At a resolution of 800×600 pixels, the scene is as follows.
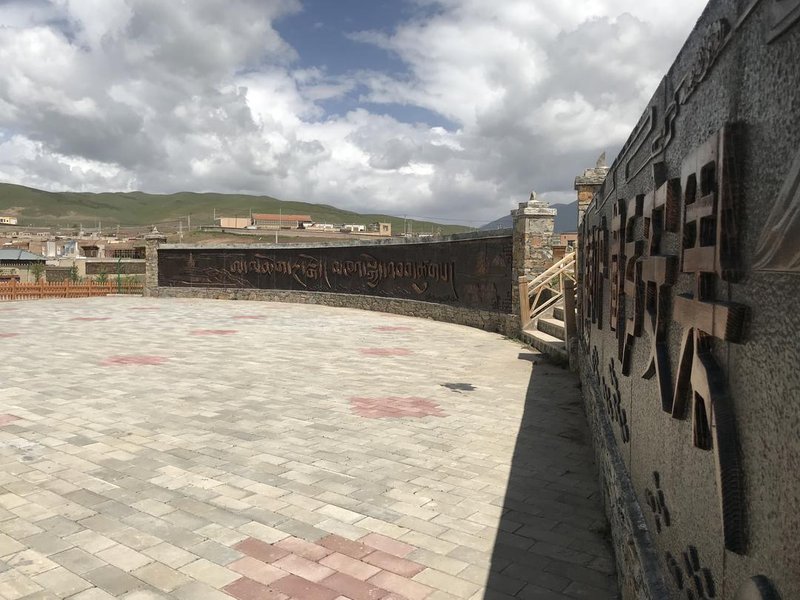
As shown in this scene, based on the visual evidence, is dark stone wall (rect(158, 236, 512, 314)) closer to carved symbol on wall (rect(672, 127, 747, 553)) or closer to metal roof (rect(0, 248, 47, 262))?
carved symbol on wall (rect(672, 127, 747, 553))

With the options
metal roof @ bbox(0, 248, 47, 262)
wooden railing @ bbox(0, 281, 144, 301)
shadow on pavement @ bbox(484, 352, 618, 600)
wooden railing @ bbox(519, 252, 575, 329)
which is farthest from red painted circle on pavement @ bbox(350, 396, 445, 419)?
metal roof @ bbox(0, 248, 47, 262)

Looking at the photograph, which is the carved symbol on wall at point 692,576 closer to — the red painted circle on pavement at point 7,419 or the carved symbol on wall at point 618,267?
the carved symbol on wall at point 618,267

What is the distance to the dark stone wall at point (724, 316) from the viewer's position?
1.22 metres

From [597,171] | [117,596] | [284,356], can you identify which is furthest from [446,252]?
[117,596]

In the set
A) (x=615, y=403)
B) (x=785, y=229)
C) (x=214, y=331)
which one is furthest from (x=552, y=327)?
(x=785, y=229)

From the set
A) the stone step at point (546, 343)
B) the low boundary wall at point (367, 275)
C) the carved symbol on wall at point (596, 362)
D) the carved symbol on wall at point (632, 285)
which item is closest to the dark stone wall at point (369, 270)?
the low boundary wall at point (367, 275)

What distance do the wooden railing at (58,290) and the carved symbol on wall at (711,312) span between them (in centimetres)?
2801

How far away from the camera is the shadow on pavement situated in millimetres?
3443

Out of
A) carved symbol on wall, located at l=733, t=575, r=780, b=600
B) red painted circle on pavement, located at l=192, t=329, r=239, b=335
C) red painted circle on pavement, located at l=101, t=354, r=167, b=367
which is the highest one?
carved symbol on wall, located at l=733, t=575, r=780, b=600

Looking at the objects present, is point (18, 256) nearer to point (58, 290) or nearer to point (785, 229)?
point (58, 290)

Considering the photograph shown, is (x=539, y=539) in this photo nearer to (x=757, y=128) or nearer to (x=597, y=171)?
(x=757, y=128)

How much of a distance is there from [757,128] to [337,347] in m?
11.1

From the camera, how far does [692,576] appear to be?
1994 millimetres

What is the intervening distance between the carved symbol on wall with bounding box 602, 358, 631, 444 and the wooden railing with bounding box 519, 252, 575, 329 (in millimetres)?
8354
